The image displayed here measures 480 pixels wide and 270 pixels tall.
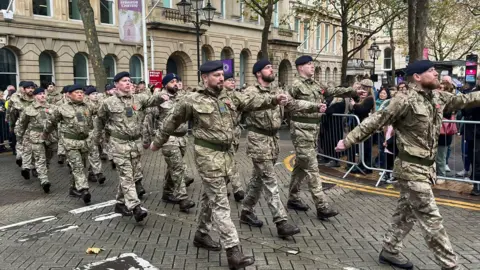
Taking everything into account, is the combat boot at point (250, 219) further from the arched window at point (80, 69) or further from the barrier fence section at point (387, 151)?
the arched window at point (80, 69)

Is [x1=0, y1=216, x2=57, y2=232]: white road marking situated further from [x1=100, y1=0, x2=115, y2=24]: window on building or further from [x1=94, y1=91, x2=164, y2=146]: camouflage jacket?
[x1=100, y1=0, x2=115, y2=24]: window on building

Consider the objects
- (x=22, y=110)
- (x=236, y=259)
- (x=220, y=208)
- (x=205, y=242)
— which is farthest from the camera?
(x=22, y=110)

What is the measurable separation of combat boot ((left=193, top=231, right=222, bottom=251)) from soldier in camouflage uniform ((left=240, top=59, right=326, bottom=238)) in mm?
813

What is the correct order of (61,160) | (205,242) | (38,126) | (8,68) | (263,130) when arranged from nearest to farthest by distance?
(205,242) → (263,130) → (38,126) → (61,160) → (8,68)

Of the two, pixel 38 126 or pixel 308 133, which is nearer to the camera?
pixel 308 133

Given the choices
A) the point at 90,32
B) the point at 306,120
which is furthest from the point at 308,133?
the point at 90,32

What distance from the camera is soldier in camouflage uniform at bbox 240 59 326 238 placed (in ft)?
18.1

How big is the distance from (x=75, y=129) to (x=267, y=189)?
12.6 ft

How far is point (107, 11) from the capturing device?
24.7 meters

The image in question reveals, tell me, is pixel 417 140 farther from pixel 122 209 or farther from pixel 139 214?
pixel 122 209

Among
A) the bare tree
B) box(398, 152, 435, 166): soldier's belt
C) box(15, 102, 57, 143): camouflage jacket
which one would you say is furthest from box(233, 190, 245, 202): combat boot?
the bare tree

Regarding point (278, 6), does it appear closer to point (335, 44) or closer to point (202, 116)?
point (335, 44)

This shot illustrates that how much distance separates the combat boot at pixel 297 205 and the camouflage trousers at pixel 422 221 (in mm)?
2152

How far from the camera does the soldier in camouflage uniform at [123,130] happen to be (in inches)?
253
